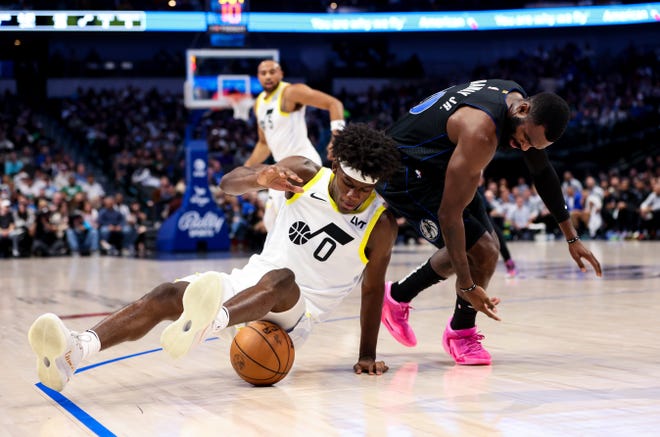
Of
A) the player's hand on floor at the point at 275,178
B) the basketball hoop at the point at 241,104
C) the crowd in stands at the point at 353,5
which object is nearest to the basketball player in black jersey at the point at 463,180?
the player's hand on floor at the point at 275,178

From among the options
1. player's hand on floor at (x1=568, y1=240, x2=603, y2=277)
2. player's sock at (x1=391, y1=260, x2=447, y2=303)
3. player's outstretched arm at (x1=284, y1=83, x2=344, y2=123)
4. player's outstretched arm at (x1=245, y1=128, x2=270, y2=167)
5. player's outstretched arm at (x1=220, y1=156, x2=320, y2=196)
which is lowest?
player's sock at (x1=391, y1=260, x2=447, y2=303)

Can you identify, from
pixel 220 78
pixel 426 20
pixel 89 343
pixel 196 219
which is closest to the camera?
pixel 89 343

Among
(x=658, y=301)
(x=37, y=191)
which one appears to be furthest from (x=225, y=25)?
(x=658, y=301)

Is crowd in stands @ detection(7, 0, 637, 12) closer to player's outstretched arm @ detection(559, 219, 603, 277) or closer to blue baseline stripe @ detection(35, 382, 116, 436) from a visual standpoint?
player's outstretched arm @ detection(559, 219, 603, 277)

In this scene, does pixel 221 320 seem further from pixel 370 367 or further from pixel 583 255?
pixel 583 255

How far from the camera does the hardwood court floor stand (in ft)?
11.2

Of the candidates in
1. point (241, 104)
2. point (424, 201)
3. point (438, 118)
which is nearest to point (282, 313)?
point (424, 201)

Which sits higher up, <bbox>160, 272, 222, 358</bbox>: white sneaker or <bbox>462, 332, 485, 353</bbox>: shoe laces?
<bbox>160, 272, 222, 358</bbox>: white sneaker

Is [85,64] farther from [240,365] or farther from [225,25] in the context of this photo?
[240,365]

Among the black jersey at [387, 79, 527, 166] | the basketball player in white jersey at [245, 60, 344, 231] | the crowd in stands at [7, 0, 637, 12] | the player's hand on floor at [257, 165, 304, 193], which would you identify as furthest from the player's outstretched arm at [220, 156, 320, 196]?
the crowd in stands at [7, 0, 637, 12]

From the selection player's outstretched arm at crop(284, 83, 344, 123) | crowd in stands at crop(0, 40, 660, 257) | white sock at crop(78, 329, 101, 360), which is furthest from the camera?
crowd in stands at crop(0, 40, 660, 257)

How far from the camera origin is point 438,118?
466 centimetres

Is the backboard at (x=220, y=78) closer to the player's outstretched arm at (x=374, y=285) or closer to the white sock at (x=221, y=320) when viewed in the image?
the player's outstretched arm at (x=374, y=285)

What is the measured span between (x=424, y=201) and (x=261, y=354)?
4.24ft
